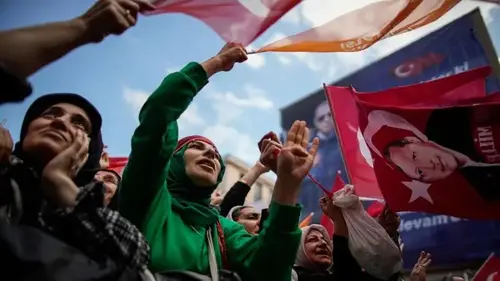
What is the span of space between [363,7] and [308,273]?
186 cm

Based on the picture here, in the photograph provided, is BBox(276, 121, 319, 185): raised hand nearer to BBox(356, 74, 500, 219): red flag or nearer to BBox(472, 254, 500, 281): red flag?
BBox(356, 74, 500, 219): red flag

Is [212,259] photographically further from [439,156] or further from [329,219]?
[329,219]

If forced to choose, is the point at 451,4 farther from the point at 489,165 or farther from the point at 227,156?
the point at 227,156

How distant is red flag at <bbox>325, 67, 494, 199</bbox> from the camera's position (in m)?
3.55

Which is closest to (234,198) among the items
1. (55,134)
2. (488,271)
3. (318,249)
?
(318,249)

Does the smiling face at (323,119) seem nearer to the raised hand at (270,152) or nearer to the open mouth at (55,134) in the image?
the raised hand at (270,152)

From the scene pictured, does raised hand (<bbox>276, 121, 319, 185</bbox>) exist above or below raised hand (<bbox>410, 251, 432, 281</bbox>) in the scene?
above

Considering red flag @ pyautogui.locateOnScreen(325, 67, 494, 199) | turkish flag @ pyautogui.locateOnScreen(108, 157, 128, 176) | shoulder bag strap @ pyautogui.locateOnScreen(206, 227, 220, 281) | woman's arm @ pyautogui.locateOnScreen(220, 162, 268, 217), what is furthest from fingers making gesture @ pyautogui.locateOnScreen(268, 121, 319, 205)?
turkish flag @ pyautogui.locateOnScreen(108, 157, 128, 176)

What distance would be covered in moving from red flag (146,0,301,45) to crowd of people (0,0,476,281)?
0.37m

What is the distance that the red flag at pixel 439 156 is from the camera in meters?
3.17

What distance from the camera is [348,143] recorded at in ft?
12.5

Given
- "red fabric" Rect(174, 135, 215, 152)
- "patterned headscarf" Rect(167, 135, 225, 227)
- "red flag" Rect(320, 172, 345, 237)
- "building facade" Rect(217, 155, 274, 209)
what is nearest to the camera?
"patterned headscarf" Rect(167, 135, 225, 227)

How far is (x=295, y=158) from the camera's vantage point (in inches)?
67.0

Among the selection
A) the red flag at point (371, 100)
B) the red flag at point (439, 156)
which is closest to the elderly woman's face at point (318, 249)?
the red flag at point (439, 156)
